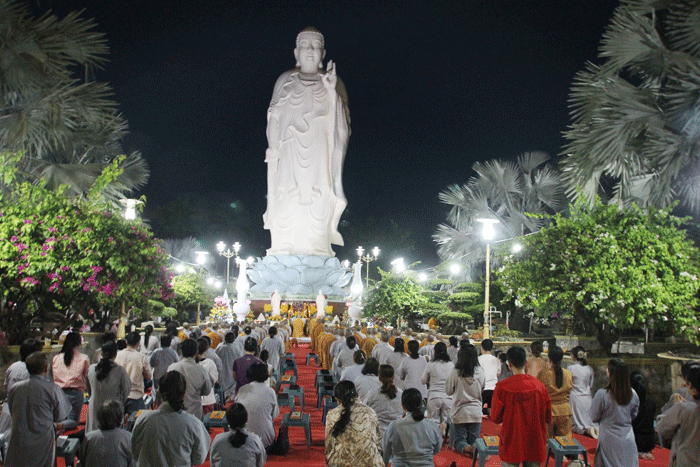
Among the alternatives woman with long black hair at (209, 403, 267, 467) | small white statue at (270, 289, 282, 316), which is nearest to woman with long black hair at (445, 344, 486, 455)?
woman with long black hair at (209, 403, 267, 467)

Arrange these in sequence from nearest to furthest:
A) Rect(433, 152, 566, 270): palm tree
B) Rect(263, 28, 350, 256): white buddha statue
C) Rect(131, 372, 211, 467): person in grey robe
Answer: Rect(131, 372, 211, 467): person in grey robe < Rect(433, 152, 566, 270): palm tree < Rect(263, 28, 350, 256): white buddha statue

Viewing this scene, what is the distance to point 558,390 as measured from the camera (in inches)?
264

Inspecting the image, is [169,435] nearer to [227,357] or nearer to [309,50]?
[227,357]

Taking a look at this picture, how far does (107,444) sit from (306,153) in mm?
27128

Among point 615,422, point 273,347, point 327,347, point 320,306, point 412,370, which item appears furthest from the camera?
point 320,306

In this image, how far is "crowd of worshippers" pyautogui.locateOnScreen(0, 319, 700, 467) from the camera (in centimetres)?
430

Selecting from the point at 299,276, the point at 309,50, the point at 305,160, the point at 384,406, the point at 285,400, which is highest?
the point at 309,50

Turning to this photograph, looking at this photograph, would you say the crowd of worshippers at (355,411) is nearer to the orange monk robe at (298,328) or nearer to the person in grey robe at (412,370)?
the person in grey robe at (412,370)

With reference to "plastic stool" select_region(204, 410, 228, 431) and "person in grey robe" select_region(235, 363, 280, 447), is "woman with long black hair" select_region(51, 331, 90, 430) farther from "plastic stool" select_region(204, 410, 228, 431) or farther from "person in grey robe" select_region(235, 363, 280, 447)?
"person in grey robe" select_region(235, 363, 280, 447)

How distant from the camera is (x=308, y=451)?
7230 mm

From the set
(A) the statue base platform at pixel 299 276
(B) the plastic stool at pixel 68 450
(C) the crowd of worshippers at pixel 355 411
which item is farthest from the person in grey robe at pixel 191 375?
(A) the statue base platform at pixel 299 276

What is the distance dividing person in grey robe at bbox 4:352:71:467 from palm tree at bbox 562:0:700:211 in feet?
31.7

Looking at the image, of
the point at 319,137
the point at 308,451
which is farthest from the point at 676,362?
the point at 319,137

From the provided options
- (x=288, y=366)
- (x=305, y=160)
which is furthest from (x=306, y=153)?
(x=288, y=366)
